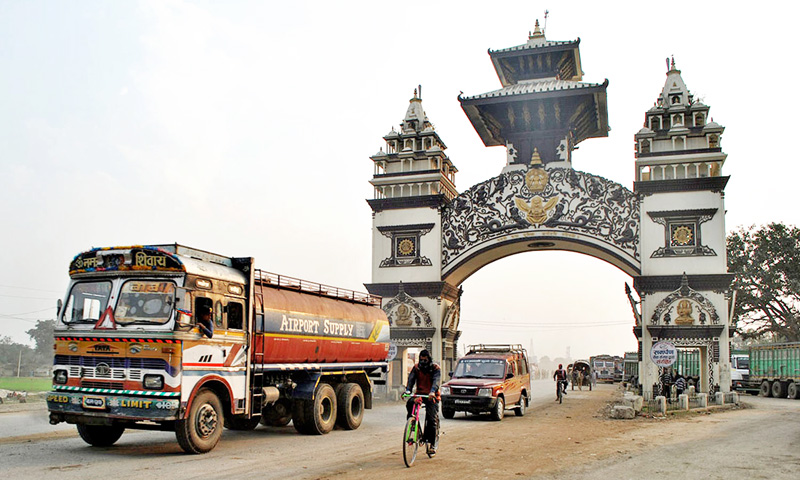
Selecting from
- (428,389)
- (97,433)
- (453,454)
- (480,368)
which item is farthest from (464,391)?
(97,433)

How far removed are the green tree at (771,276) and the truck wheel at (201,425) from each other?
50.4 meters

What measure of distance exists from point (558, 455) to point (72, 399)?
8410 mm

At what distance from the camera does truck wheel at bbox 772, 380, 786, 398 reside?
3831 centimetres

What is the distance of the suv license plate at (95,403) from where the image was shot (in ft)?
37.8

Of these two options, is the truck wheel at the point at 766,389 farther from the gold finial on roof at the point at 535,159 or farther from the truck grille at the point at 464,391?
the truck grille at the point at 464,391

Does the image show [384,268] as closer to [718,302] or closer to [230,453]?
[718,302]

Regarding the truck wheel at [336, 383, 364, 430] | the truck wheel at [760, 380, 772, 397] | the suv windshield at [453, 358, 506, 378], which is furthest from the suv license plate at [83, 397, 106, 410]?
the truck wheel at [760, 380, 772, 397]

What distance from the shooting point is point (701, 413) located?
76.5ft

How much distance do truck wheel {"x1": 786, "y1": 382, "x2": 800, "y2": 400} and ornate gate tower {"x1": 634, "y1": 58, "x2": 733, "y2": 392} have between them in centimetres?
1058

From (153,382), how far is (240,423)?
154 inches

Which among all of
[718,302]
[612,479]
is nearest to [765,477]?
[612,479]

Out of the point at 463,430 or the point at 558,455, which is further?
the point at 463,430

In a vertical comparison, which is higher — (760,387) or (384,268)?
(384,268)

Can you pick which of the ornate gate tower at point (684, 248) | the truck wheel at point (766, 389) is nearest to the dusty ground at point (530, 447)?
the ornate gate tower at point (684, 248)
